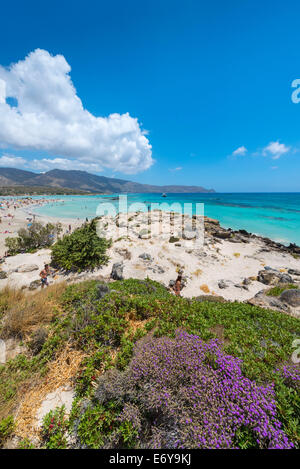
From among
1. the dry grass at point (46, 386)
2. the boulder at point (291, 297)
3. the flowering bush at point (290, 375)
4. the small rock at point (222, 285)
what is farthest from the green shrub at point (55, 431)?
the small rock at point (222, 285)

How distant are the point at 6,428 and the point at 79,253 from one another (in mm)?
10822

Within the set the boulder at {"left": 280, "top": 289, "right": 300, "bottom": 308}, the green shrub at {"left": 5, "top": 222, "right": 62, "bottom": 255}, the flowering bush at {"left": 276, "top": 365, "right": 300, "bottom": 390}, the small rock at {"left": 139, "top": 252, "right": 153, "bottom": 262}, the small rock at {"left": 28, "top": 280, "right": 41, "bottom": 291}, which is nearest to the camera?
the flowering bush at {"left": 276, "top": 365, "right": 300, "bottom": 390}

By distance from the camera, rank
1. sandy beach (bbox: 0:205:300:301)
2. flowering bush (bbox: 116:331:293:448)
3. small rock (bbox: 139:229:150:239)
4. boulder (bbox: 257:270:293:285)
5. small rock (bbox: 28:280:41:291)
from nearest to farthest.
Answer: flowering bush (bbox: 116:331:293:448) < small rock (bbox: 28:280:41:291) < sandy beach (bbox: 0:205:300:301) < boulder (bbox: 257:270:293:285) < small rock (bbox: 139:229:150:239)

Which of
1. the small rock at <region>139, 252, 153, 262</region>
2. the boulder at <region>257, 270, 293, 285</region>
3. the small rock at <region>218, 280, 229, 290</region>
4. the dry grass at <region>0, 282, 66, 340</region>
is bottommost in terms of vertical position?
the small rock at <region>218, 280, 229, 290</region>

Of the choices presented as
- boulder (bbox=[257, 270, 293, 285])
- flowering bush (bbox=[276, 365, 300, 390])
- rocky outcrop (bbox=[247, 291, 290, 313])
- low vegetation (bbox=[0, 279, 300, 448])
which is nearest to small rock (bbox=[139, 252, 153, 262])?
rocky outcrop (bbox=[247, 291, 290, 313])

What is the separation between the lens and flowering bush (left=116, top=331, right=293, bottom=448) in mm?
2027

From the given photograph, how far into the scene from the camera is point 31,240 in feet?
57.8

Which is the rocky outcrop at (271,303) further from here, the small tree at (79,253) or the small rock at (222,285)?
the small tree at (79,253)

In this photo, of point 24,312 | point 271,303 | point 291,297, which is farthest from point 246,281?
A: point 24,312

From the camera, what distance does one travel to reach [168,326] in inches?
156

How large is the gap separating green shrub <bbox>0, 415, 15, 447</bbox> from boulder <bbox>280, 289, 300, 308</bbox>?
34.4 feet

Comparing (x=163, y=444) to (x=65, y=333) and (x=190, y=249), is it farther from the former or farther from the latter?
(x=190, y=249)

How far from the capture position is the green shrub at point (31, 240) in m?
16.6

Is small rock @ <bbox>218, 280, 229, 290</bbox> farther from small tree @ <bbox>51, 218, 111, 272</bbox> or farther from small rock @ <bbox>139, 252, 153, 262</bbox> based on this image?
small tree @ <bbox>51, 218, 111, 272</bbox>
